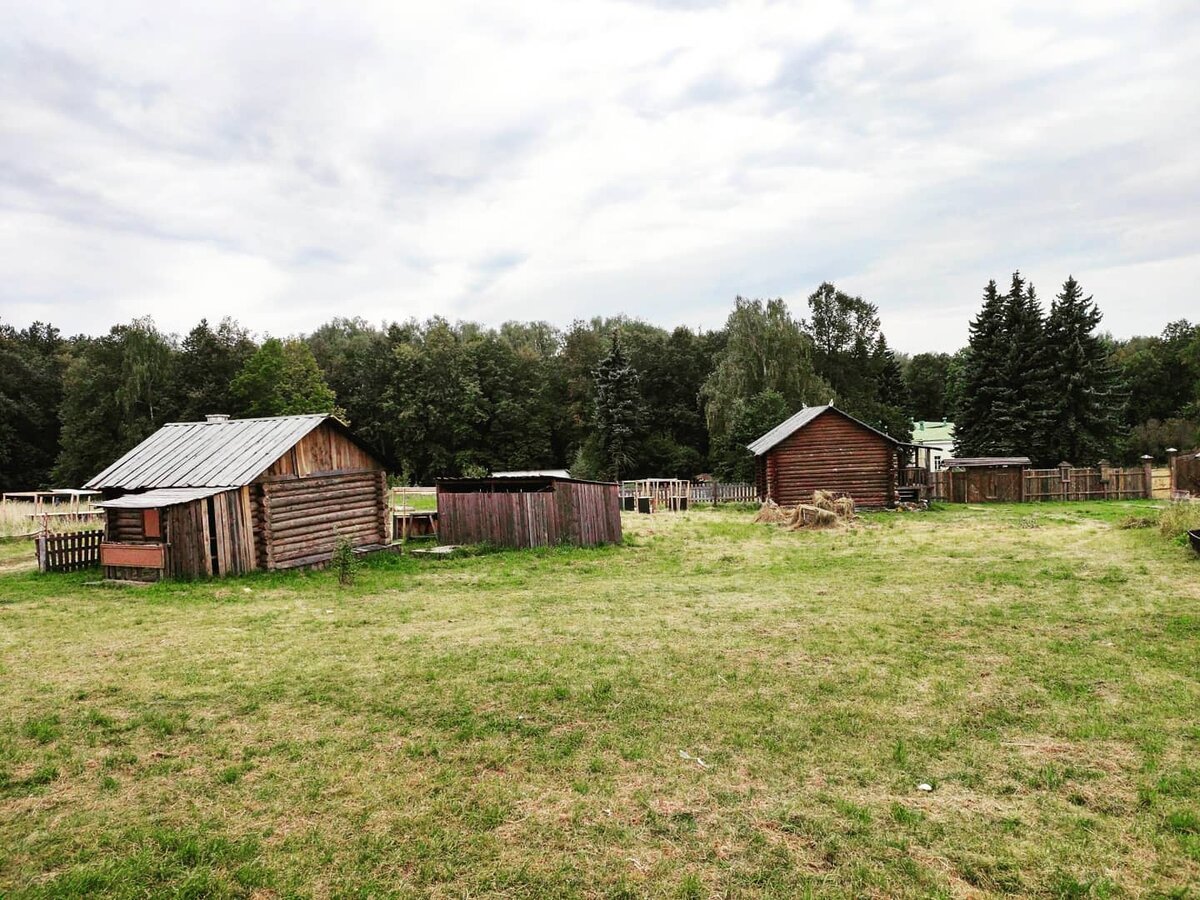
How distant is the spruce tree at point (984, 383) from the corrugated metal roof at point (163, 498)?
44.9 m

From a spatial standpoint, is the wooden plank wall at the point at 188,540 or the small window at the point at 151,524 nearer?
the wooden plank wall at the point at 188,540

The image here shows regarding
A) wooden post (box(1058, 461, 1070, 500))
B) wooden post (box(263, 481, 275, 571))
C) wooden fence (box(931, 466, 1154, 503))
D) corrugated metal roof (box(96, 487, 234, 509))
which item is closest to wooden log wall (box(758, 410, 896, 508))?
wooden fence (box(931, 466, 1154, 503))

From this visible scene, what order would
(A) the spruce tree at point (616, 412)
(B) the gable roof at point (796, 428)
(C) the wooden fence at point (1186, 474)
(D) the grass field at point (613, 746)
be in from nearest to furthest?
(D) the grass field at point (613, 746)
(B) the gable roof at point (796, 428)
(C) the wooden fence at point (1186, 474)
(A) the spruce tree at point (616, 412)

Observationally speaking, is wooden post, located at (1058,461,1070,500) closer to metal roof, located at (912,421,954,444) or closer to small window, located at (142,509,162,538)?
metal roof, located at (912,421,954,444)

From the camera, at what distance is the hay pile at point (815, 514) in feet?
84.6

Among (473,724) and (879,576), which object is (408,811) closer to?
(473,724)

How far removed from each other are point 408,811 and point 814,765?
3.60 metres

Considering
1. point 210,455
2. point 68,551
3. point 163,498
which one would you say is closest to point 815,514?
point 210,455

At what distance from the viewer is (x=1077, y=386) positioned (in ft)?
147

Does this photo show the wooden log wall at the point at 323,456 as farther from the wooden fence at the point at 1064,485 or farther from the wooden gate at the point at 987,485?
the wooden fence at the point at 1064,485

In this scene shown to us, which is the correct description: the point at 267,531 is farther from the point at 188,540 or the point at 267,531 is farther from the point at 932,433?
the point at 932,433

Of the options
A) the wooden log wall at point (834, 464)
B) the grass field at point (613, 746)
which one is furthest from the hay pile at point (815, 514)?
the grass field at point (613, 746)

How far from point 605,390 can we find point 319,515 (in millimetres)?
37775

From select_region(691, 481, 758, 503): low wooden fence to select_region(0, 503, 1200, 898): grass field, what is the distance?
2542 centimetres
